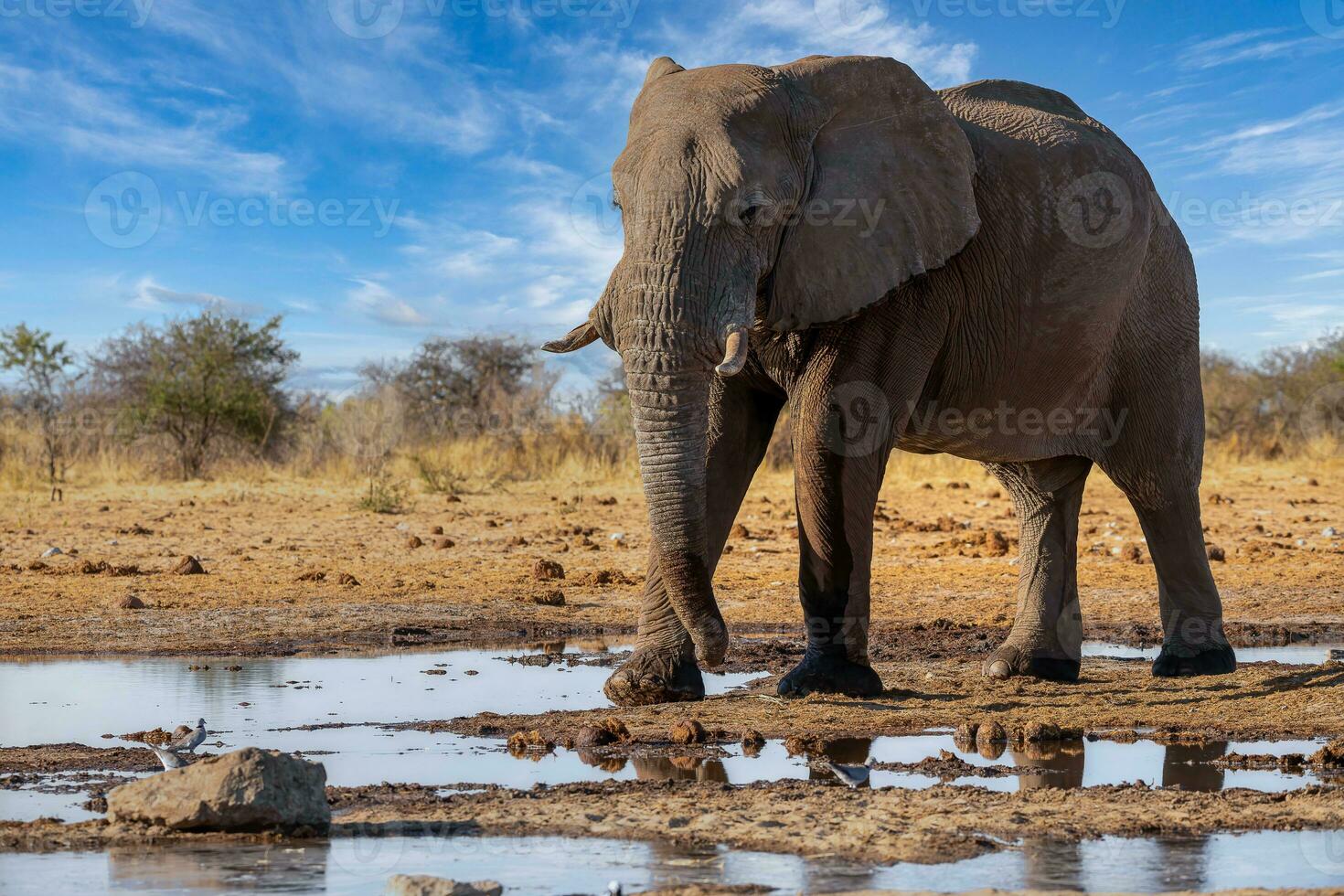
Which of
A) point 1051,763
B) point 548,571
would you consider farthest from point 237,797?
point 548,571

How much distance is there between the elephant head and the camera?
6023mm

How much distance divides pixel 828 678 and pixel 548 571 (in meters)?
5.60

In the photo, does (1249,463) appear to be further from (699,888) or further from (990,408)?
(699,888)

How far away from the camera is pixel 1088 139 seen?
25.4 ft

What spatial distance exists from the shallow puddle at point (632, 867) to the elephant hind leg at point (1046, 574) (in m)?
3.55

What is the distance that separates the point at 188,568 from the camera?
1233 cm

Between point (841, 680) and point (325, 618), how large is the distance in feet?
14.0

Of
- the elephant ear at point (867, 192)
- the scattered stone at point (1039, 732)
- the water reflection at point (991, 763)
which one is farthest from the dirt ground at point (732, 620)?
the elephant ear at point (867, 192)

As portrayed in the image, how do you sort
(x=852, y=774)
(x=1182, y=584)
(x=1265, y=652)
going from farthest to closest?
(x=1265, y=652) → (x=1182, y=584) → (x=852, y=774)

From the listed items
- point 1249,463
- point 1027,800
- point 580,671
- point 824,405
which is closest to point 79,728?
point 580,671

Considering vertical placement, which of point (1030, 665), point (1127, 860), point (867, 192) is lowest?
point (1127, 860)

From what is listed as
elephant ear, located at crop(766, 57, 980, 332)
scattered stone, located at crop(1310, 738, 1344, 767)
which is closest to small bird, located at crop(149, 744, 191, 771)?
elephant ear, located at crop(766, 57, 980, 332)

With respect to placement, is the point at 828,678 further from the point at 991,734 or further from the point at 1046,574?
the point at 1046,574

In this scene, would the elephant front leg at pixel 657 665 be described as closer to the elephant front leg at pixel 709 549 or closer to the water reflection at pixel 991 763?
the elephant front leg at pixel 709 549
